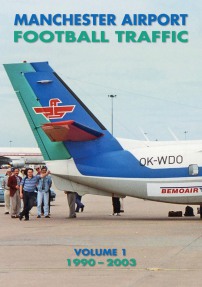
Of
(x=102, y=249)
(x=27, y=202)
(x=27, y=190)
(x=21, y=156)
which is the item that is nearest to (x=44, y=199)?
(x=27, y=190)

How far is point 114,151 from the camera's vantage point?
22062 millimetres

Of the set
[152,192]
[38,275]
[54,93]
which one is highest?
[54,93]

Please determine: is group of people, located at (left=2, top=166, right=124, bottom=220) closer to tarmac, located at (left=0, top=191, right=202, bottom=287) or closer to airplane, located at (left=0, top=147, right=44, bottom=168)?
tarmac, located at (left=0, top=191, right=202, bottom=287)

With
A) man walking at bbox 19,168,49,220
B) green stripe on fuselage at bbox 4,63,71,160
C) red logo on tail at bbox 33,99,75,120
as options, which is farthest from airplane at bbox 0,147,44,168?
red logo on tail at bbox 33,99,75,120

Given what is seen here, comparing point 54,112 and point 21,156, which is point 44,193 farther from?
point 21,156

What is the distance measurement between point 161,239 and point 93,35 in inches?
188

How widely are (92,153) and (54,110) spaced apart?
1.81 meters

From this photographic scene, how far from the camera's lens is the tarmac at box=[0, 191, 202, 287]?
407 inches

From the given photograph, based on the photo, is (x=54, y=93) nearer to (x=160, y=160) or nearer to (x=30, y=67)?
(x=30, y=67)

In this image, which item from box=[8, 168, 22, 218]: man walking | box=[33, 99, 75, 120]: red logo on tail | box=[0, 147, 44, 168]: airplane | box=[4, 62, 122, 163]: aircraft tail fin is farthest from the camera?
box=[0, 147, 44, 168]: airplane

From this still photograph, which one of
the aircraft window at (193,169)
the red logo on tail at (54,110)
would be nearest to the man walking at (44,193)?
the red logo on tail at (54,110)

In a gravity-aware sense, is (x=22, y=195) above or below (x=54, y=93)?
below

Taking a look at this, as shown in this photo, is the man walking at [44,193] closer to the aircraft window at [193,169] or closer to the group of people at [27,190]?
the group of people at [27,190]

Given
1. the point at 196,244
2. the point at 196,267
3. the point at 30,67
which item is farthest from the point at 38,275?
the point at 30,67
